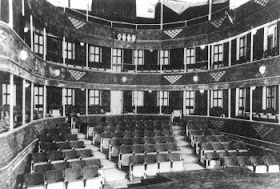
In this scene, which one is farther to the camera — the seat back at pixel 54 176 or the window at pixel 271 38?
the window at pixel 271 38

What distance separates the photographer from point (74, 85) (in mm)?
17594

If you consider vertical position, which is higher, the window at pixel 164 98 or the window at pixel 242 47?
the window at pixel 242 47

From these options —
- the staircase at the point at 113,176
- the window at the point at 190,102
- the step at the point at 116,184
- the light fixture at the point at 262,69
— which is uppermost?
the light fixture at the point at 262,69

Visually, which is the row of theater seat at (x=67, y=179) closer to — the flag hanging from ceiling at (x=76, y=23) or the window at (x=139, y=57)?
the flag hanging from ceiling at (x=76, y=23)

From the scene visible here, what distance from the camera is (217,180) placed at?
4.91m

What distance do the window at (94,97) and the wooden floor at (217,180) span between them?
1528cm

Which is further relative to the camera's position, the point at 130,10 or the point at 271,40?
the point at 130,10

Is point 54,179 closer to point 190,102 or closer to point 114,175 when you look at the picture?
point 114,175

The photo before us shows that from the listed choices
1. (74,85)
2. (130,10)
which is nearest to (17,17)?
(74,85)

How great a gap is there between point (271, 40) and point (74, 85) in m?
12.3

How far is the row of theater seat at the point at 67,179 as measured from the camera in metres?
6.88

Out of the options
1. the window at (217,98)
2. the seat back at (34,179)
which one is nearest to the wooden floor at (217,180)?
the seat back at (34,179)

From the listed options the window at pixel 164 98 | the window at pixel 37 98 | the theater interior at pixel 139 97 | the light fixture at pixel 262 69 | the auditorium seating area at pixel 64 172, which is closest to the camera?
the auditorium seating area at pixel 64 172

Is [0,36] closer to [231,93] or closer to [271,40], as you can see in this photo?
[271,40]
